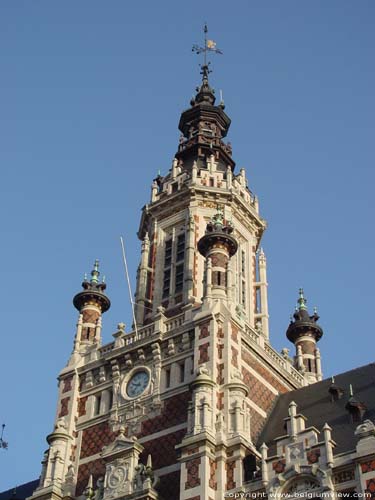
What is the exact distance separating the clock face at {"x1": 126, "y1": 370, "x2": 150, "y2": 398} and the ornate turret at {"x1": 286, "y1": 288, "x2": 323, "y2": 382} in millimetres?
11891

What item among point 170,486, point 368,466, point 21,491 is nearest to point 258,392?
point 170,486

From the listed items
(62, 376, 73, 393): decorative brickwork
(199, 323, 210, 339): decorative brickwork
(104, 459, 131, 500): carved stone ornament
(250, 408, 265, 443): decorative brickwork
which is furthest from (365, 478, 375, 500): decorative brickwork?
(62, 376, 73, 393): decorative brickwork

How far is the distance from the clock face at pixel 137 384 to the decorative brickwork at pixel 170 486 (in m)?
5.91

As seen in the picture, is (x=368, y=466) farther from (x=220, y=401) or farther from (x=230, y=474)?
(x=220, y=401)

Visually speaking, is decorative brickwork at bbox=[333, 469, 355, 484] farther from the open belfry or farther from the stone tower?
A: the stone tower

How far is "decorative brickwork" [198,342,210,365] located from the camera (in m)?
47.8

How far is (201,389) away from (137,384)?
5.51 metres

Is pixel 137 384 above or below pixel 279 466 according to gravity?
above

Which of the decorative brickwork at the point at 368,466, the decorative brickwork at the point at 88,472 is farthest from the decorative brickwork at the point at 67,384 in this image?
the decorative brickwork at the point at 368,466

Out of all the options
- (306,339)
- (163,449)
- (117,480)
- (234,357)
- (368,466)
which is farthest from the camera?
(306,339)

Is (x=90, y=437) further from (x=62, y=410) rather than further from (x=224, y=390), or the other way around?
(x=224, y=390)

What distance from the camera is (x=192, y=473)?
140ft

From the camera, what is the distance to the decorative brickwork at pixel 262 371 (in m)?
→ 50.3

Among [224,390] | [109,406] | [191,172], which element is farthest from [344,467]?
[191,172]
